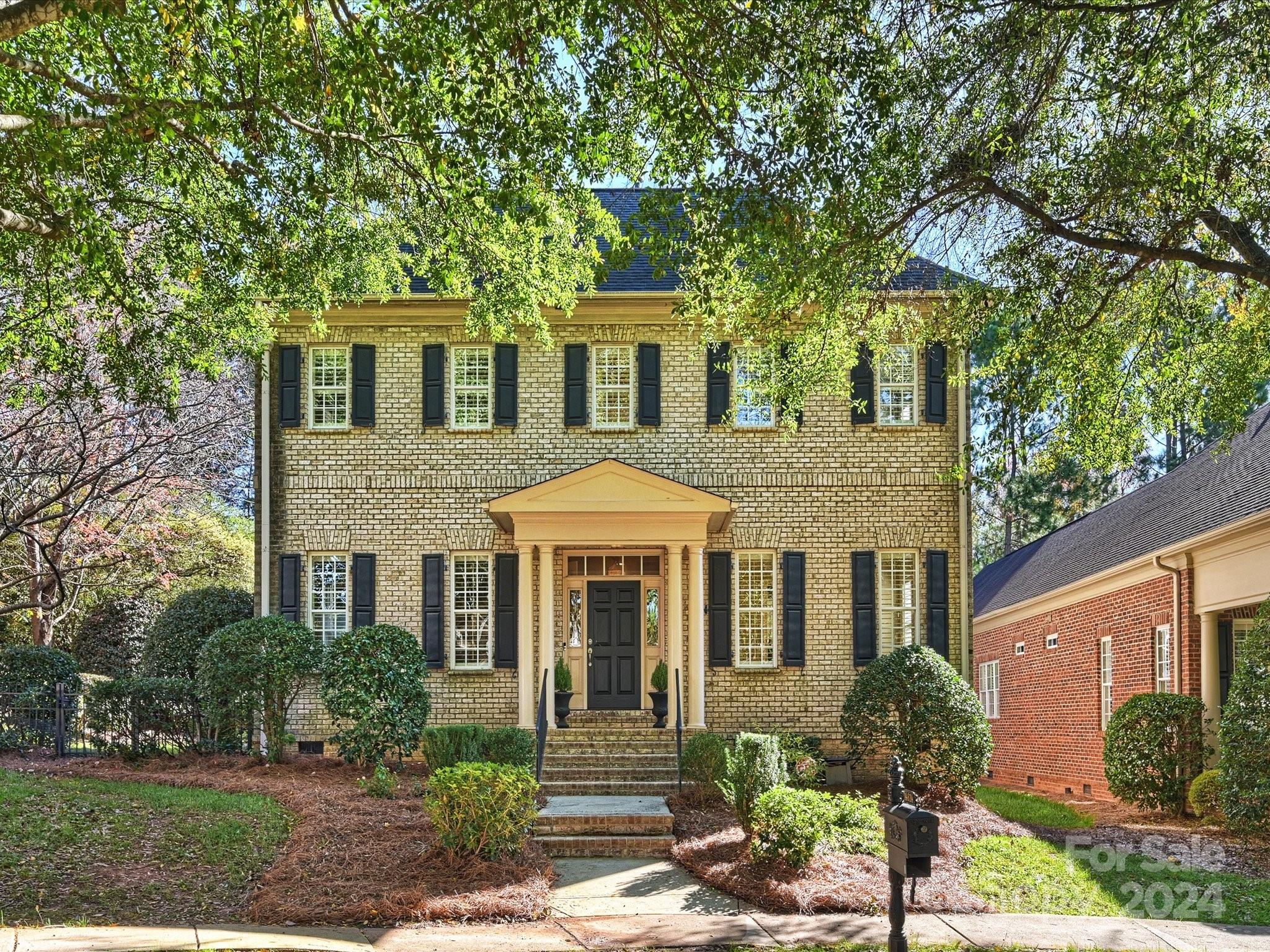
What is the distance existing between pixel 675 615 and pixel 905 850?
9.63 m

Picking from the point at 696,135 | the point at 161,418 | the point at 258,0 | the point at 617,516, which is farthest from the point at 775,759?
the point at 161,418

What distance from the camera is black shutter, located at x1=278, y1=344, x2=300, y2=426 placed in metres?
18.0

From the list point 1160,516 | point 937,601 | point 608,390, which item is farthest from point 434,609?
point 1160,516

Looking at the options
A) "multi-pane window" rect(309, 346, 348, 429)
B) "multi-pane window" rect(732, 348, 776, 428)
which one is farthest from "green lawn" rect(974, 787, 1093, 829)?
"multi-pane window" rect(309, 346, 348, 429)

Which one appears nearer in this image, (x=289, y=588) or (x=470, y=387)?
(x=289, y=588)

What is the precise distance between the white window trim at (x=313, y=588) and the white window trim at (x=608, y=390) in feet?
13.8

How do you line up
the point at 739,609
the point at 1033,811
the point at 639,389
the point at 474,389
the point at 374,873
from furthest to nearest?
the point at 474,389
the point at 639,389
the point at 739,609
the point at 1033,811
the point at 374,873

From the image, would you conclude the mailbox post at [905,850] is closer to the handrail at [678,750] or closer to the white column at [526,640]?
the handrail at [678,750]

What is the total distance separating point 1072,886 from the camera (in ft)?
34.8

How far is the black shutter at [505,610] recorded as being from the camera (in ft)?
57.7

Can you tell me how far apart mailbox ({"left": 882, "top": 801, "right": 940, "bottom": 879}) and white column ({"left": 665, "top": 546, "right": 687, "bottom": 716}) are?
8.97 metres

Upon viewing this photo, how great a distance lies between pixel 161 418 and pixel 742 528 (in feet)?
35.2

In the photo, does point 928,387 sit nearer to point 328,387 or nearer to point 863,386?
point 863,386

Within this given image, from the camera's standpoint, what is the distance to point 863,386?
59.4 feet
